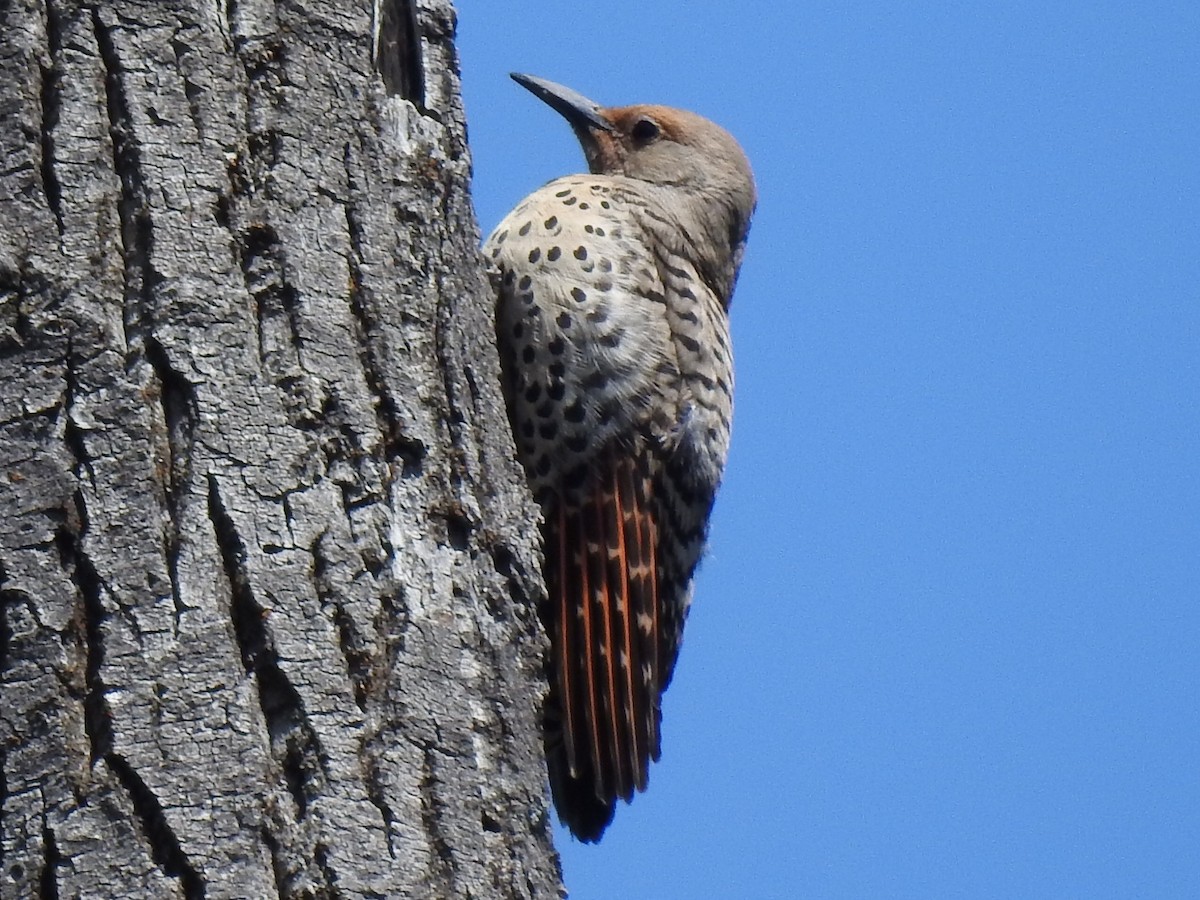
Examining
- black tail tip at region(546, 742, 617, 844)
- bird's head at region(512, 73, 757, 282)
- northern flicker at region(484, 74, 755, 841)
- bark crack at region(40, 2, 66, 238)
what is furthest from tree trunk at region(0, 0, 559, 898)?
bird's head at region(512, 73, 757, 282)

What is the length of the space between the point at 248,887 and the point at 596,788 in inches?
80.2

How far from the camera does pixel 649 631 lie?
440 centimetres

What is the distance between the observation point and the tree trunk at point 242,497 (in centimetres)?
223

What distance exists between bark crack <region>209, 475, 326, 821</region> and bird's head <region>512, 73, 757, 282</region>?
9.60 ft

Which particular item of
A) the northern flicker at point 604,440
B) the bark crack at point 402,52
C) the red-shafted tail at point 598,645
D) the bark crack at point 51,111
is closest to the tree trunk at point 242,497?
the bark crack at point 51,111

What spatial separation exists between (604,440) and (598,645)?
531 mm

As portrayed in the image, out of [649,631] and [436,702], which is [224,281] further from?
[649,631]

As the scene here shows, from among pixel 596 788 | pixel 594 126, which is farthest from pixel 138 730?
pixel 594 126

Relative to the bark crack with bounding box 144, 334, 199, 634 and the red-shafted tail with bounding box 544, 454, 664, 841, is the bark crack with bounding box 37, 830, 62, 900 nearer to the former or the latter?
the bark crack with bounding box 144, 334, 199, 634

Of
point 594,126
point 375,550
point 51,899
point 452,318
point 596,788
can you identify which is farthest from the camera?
point 594,126

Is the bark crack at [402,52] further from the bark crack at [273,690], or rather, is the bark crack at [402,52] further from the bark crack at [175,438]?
the bark crack at [273,690]

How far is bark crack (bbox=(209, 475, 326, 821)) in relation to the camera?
2311 mm

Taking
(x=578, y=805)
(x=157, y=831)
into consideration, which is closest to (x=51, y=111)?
(x=157, y=831)

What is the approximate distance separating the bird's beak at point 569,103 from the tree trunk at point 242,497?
8.08 ft
